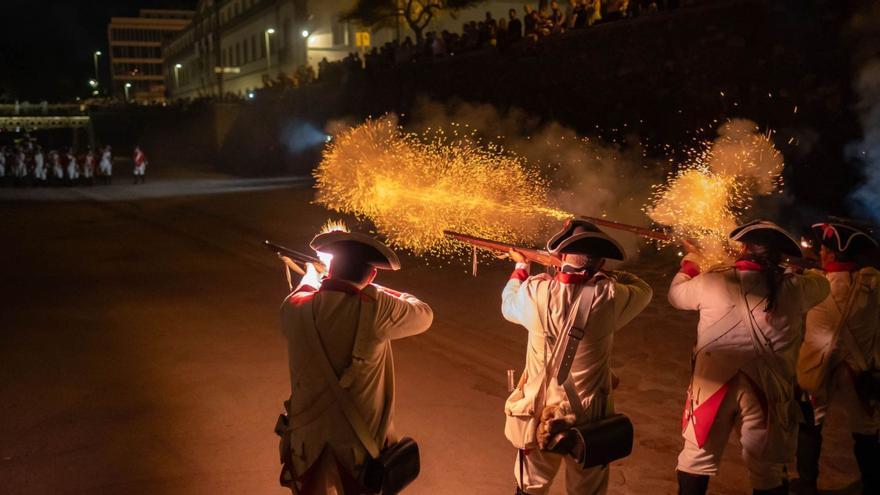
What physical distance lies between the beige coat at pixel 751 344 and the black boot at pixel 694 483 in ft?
0.68

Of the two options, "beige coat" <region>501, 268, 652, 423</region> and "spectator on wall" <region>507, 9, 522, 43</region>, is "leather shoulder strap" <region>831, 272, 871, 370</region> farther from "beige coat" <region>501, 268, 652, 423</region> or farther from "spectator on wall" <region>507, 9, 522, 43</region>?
"spectator on wall" <region>507, 9, 522, 43</region>

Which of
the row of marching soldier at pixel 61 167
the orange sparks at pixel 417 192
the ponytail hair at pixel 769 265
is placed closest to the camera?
the ponytail hair at pixel 769 265

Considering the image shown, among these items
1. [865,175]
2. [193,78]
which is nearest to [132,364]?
[865,175]

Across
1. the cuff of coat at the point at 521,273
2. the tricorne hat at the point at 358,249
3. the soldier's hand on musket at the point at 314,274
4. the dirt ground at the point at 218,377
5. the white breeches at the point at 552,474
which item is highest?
the tricorne hat at the point at 358,249

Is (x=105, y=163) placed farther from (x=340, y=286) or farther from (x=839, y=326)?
(x=839, y=326)

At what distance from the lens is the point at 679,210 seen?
6832mm

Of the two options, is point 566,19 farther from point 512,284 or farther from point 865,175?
point 512,284

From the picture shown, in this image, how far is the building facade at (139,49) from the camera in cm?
11694

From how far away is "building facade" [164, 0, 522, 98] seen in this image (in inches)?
1742

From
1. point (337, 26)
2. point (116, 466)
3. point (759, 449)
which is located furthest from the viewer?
point (337, 26)

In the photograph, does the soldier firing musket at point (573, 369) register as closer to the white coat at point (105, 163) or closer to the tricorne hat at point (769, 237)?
the tricorne hat at point (769, 237)

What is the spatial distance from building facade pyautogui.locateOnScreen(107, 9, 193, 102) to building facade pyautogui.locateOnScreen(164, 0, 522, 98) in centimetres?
3964

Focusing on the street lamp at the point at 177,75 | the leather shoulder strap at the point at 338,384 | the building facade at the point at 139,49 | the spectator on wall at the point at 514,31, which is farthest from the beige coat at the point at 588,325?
the building facade at the point at 139,49

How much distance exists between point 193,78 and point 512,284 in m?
84.5
